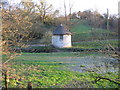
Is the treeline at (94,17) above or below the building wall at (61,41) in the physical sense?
above

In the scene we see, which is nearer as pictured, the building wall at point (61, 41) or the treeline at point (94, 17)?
the building wall at point (61, 41)

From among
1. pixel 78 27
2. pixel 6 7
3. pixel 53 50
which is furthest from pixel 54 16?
pixel 6 7

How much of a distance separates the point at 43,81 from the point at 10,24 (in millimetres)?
3486

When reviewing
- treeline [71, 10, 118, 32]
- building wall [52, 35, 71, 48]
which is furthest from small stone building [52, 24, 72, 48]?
treeline [71, 10, 118, 32]

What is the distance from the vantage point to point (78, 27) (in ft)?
120

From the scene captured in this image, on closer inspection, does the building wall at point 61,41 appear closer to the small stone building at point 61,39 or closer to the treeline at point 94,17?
the small stone building at point 61,39

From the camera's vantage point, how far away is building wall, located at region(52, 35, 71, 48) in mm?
23688

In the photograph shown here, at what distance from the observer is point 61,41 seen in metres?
23.8

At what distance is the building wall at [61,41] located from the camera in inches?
933

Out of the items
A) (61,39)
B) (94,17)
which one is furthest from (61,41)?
(94,17)

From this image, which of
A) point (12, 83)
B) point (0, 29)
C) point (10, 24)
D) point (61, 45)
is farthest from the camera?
point (61, 45)

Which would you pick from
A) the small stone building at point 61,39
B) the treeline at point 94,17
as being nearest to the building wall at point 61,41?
the small stone building at point 61,39

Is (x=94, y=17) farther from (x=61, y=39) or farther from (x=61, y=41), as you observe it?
(x=61, y=41)

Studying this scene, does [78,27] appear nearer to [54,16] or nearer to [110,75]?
[54,16]
